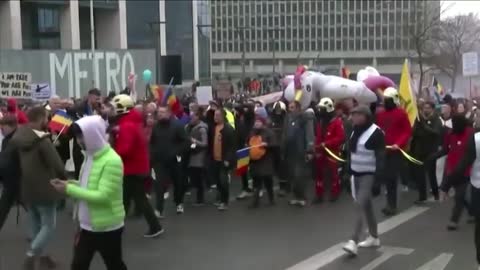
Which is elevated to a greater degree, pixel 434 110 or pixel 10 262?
pixel 434 110

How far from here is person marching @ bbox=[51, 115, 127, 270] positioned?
5156 millimetres

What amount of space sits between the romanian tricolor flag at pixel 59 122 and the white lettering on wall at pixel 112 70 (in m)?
13.6

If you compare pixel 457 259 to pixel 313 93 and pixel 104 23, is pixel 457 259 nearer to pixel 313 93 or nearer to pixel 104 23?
pixel 313 93

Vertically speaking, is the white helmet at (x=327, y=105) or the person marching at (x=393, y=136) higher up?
the white helmet at (x=327, y=105)

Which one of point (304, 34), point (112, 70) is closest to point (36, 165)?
point (112, 70)

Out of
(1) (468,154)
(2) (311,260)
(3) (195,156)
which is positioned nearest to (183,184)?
(3) (195,156)

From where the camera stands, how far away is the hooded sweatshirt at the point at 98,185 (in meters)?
5.15

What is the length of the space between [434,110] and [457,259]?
14.1 feet

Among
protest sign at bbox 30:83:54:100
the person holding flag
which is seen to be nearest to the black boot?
the person holding flag

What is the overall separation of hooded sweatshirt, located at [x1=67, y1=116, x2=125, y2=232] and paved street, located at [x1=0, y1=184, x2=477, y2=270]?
88.2 inches

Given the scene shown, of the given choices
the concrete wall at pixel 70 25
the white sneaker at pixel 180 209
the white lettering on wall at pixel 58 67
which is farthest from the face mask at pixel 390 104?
the concrete wall at pixel 70 25

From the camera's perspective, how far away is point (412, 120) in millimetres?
11383

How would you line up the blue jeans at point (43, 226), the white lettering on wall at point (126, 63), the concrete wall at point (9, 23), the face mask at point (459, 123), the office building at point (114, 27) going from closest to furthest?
the blue jeans at point (43, 226) < the face mask at point (459, 123) < the white lettering on wall at point (126, 63) < the concrete wall at point (9, 23) < the office building at point (114, 27)

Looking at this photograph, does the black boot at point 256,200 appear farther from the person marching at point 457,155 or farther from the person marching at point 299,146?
the person marching at point 457,155
